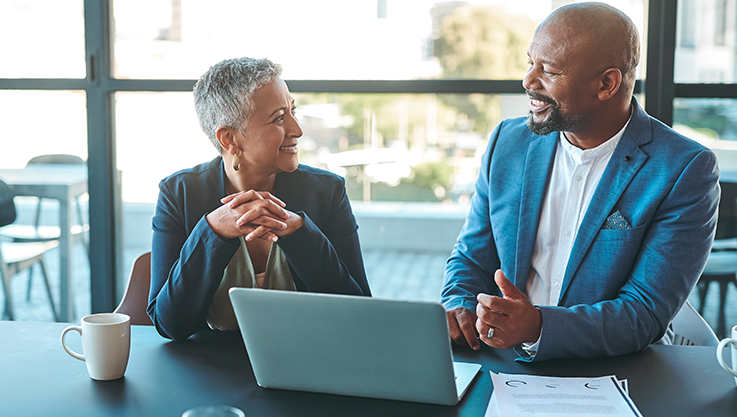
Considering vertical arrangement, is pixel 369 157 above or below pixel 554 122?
below

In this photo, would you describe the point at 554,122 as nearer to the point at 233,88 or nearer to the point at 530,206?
the point at 530,206

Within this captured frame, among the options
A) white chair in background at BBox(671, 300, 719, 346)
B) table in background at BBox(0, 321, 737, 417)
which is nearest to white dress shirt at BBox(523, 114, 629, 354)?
white chair in background at BBox(671, 300, 719, 346)

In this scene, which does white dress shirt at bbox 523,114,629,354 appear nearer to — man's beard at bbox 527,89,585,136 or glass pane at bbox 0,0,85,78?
man's beard at bbox 527,89,585,136

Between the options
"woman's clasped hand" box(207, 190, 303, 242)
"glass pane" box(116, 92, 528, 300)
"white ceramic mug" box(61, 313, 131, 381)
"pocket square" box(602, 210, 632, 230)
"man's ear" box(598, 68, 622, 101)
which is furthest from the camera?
"glass pane" box(116, 92, 528, 300)

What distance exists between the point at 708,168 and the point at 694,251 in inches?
8.9

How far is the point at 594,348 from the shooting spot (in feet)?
4.30

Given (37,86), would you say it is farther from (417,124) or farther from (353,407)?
(353,407)

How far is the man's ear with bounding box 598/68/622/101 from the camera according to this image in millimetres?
1706

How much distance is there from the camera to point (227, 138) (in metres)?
1.77

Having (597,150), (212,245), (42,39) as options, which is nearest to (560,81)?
(597,150)

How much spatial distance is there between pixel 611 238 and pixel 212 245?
103cm

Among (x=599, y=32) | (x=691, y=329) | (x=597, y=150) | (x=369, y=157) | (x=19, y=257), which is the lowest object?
(x=19, y=257)

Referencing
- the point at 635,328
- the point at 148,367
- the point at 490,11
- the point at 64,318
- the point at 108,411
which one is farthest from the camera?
the point at 64,318

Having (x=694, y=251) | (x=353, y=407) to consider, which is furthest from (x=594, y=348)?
(x=353, y=407)
